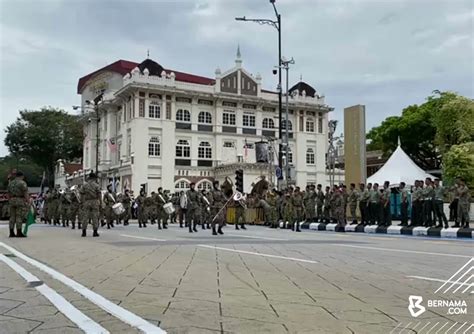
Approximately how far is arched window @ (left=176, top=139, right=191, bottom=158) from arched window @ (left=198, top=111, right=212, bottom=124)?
9.58ft

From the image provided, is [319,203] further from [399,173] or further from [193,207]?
[399,173]

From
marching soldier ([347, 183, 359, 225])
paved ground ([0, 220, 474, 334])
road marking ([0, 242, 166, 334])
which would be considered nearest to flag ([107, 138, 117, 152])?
marching soldier ([347, 183, 359, 225])

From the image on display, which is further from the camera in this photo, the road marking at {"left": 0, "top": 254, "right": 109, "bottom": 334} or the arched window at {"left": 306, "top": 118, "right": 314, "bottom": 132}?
the arched window at {"left": 306, "top": 118, "right": 314, "bottom": 132}

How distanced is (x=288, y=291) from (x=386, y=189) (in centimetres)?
1666

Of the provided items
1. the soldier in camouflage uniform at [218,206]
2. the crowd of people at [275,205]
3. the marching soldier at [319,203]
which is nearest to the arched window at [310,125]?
the crowd of people at [275,205]

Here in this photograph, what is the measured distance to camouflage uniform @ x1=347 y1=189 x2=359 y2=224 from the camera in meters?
23.9

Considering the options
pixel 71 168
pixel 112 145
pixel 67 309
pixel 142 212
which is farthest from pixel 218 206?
pixel 71 168

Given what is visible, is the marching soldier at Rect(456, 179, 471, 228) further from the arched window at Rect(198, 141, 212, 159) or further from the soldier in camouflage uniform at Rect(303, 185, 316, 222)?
the arched window at Rect(198, 141, 212, 159)

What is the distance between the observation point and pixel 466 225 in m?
20.1

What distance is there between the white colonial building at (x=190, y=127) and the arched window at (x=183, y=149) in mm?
100

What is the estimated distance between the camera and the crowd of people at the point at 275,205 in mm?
16969

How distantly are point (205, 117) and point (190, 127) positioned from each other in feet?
7.31

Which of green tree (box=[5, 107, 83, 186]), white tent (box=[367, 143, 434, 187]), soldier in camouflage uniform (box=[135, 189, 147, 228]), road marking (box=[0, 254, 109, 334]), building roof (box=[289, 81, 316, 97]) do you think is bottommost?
road marking (box=[0, 254, 109, 334])

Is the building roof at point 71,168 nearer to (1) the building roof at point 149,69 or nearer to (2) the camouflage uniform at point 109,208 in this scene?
(1) the building roof at point 149,69
